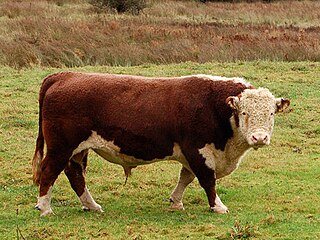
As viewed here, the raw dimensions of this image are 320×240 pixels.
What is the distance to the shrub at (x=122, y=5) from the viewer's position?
3762cm

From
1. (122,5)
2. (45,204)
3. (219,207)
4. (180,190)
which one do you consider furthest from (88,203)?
(122,5)

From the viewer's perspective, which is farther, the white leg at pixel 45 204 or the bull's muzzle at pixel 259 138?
the white leg at pixel 45 204

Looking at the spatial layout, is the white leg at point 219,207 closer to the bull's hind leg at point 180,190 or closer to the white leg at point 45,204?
the bull's hind leg at point 180,190

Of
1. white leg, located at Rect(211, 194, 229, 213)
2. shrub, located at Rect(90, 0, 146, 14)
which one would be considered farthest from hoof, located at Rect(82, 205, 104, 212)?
shrub, located at Rect(90, 0, 146, 14)

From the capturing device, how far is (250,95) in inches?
319

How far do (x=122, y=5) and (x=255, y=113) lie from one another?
101ft

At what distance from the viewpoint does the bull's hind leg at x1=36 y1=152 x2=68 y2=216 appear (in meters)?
8.43

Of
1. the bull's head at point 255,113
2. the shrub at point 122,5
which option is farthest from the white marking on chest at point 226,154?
the shrub at point 122,5

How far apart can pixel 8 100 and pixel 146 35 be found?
9.02 m

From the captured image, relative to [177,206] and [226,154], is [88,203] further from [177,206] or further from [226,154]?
[226,154]

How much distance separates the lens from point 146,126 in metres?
8.47

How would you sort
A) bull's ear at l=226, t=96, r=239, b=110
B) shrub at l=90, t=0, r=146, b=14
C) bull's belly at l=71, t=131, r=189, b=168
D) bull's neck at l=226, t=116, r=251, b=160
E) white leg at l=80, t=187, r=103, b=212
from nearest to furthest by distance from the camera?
bull's ear at l=226, t=96, r=239, b=110
bull's neck at l=226, t=116, r=251, b=160
bull's belly at l=71, t=131, r=189, b=168
white leg at l=80, t=187, r=103, b=212
shrub at l=90, t=0, r=146, b=14

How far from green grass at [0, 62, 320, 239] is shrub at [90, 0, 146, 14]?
23.1m

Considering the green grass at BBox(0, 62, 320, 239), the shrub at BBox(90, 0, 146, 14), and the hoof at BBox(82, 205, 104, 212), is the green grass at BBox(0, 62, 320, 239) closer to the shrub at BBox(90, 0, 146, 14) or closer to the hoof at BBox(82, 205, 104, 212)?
the hoof at BBox(82, 205, 104, 212)
